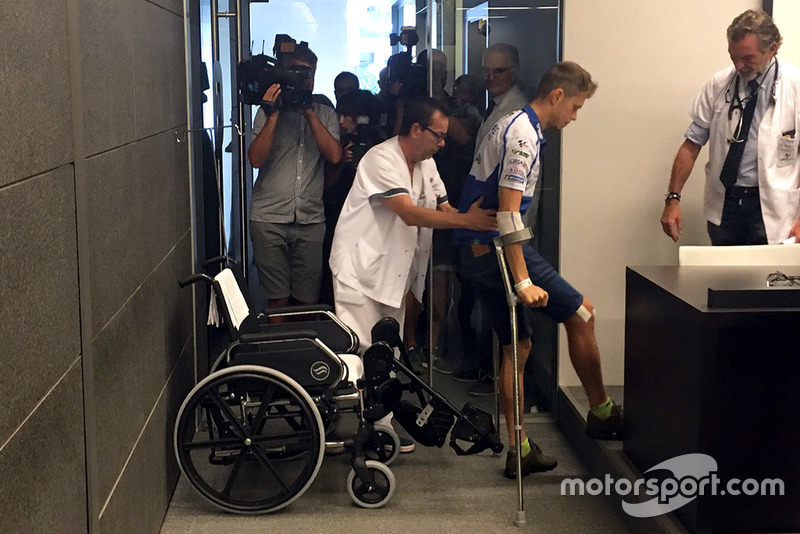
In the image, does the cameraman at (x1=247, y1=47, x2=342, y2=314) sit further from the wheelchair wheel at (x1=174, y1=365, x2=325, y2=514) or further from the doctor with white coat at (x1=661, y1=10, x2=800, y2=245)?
the doctor with white coat at (x1=661, y1=10, x2=800, y2=245)

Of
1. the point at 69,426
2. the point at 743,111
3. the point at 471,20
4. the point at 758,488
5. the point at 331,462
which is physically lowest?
the point at 331,462

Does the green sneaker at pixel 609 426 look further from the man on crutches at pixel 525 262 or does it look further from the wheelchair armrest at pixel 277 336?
the wheelchair armrest at pixel 277 336

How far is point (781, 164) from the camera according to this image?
389cm

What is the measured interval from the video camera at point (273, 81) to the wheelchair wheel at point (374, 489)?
1672mm

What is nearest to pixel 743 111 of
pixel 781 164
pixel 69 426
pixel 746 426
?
pixel 781 164

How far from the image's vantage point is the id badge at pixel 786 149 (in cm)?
388

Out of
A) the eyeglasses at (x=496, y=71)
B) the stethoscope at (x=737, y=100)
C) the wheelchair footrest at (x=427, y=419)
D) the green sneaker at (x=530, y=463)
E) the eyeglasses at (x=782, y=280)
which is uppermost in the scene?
the eyeglasses at (x=496, y=71)

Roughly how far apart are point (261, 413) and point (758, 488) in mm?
1560

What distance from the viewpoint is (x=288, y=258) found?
14.4 ft

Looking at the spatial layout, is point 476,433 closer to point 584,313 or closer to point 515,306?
point 515,306

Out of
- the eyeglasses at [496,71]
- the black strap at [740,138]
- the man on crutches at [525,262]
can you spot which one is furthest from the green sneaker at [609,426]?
the eyeglasses at [496,71]

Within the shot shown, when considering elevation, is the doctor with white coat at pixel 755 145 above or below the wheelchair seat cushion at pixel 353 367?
above

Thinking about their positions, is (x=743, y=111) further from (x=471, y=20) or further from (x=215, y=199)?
(x=215, y=199)

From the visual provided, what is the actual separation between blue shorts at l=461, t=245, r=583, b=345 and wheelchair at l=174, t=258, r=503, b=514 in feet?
1.15
